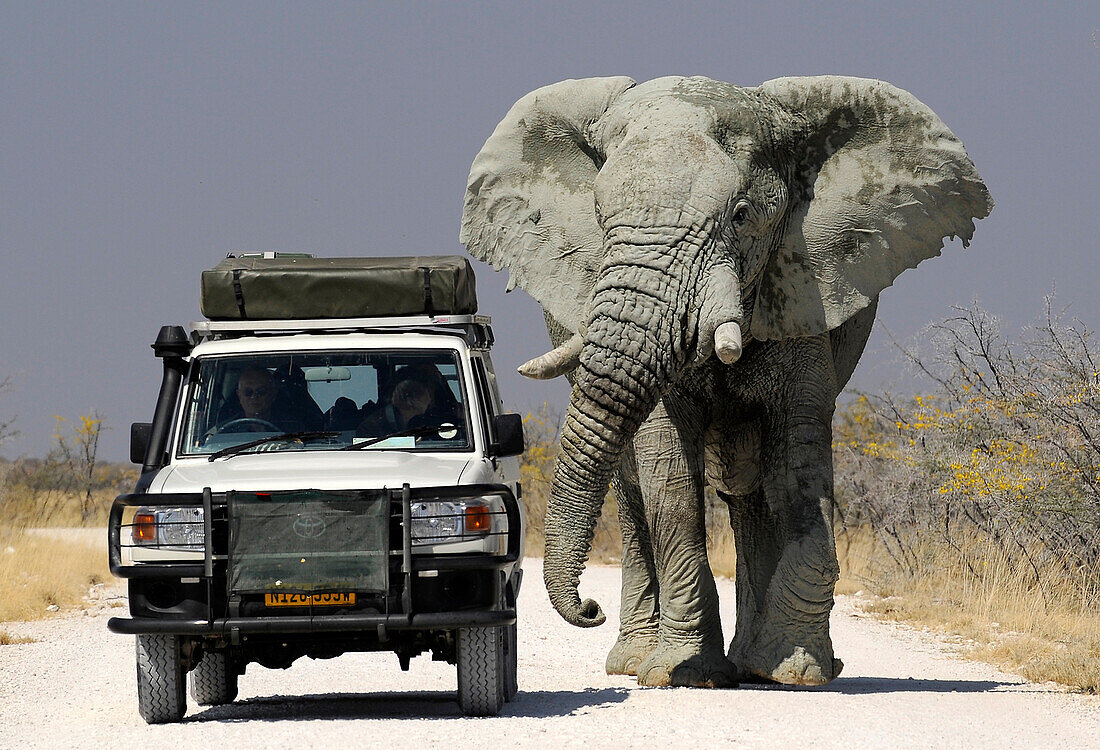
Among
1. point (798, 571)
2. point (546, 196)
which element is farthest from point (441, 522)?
point (546, 196)

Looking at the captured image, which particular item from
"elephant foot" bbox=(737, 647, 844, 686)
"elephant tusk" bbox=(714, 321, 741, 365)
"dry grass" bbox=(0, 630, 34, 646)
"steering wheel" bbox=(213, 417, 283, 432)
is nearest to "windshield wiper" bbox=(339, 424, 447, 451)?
"steering wheel" bbox=(213, 417, 283, 432)

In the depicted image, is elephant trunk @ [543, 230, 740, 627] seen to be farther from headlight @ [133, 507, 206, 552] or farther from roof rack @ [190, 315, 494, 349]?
headlight @ [133, 507, 206, 552]

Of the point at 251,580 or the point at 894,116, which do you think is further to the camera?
the point at 894,116

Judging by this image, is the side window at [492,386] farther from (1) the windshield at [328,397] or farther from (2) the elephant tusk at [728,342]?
(2) the elephant tusk at [728,342]

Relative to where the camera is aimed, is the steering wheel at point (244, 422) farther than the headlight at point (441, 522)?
Yes

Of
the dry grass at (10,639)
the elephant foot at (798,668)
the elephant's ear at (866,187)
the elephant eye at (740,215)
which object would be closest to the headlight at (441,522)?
the elephant eye at (740,215)

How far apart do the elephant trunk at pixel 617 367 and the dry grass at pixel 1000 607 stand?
342 cm

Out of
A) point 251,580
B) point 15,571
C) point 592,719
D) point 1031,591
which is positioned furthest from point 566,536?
point 15,571

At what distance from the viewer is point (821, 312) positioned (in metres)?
10.4

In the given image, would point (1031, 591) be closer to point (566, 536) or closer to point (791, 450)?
point (791, 450)

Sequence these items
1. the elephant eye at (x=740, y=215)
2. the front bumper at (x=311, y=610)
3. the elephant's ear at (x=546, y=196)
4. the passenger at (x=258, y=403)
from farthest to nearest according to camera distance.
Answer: the elephant's ear at (x=546, y=196) < the elephant eye at (x=740, y=215) < the passenger at (x=258, y=403) < the front bumper at (x=311, y=610)

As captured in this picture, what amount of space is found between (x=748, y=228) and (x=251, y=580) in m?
3.45

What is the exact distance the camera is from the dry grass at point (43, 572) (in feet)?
55.1

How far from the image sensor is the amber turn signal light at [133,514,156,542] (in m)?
8.38
